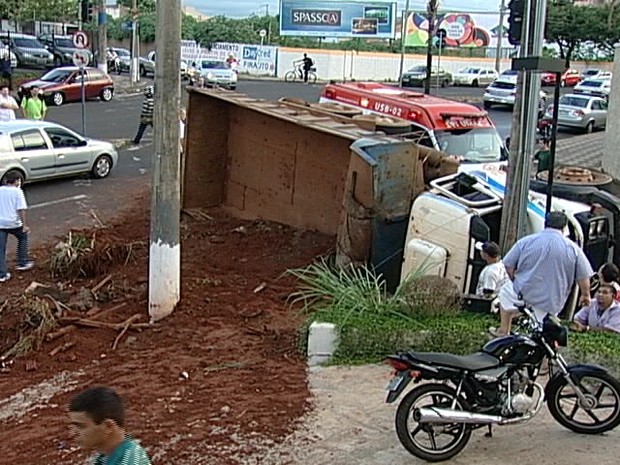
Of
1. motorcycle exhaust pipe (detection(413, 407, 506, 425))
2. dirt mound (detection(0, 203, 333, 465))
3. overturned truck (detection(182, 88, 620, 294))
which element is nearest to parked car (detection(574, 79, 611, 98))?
overturned truck (detection(182, 88, 620, 294))

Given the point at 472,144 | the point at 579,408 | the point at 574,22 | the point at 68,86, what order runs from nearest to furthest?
the point at 579,408
the point at 472,144
the point at 68,86
the point at 574,22

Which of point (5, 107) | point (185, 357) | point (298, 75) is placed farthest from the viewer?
point (298, 75)

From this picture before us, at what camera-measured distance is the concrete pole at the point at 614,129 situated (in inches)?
806

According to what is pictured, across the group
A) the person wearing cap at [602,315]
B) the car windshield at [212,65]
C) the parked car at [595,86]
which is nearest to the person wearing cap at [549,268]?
the person wearing cap at [602,315]

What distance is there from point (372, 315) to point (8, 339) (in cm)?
383

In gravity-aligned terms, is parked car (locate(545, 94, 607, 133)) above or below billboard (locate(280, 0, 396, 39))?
below

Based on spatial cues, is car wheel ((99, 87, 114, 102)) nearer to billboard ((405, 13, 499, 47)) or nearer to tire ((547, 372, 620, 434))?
tire ((547, 372, 620, 434))

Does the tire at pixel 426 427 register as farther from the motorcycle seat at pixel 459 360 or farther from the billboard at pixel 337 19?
the billboard at pixel 337 19

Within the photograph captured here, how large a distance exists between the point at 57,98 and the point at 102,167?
15.4m

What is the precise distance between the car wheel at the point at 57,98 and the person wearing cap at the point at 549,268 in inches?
1146

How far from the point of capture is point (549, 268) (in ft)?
24.7

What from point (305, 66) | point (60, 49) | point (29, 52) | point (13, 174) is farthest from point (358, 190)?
point (305, 66)

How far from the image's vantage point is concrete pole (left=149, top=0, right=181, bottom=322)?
9.38 meters

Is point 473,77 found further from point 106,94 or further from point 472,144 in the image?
point 472,144
